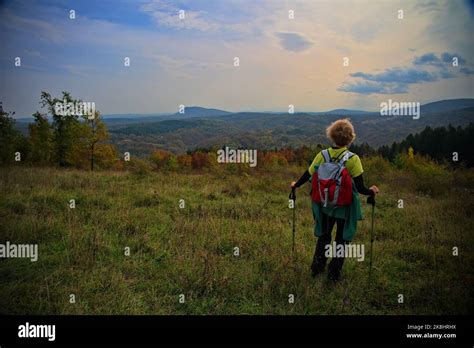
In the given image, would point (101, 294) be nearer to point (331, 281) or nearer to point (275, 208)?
point (331, 281)

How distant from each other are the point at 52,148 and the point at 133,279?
15.8 metres

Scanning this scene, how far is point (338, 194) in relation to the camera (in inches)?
140

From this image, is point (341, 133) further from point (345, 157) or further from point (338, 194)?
point (338, 194)

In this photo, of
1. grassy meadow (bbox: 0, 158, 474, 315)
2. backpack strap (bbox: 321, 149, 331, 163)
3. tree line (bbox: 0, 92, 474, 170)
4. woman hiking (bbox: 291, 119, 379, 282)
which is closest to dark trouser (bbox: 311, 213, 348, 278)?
woman hiking (bbox: 291, 119, 379, 282)

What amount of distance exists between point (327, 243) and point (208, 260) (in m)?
1.61

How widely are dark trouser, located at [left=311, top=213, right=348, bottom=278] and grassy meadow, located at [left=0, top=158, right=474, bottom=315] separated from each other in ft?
0.47

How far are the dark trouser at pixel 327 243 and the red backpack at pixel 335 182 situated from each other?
1.14 feet

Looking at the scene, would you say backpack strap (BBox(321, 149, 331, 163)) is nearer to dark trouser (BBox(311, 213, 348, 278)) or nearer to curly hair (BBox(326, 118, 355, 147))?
curly hair (BBox(326, 118, 355, 147))

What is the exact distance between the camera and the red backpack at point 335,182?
354cm

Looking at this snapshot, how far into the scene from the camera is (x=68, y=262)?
167 inches

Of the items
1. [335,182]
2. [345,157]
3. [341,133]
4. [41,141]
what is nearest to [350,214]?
[335,182]

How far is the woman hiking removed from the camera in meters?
3.61

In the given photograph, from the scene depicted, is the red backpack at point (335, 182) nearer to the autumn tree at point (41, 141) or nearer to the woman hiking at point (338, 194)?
the woman hiking at point (338, 194)
